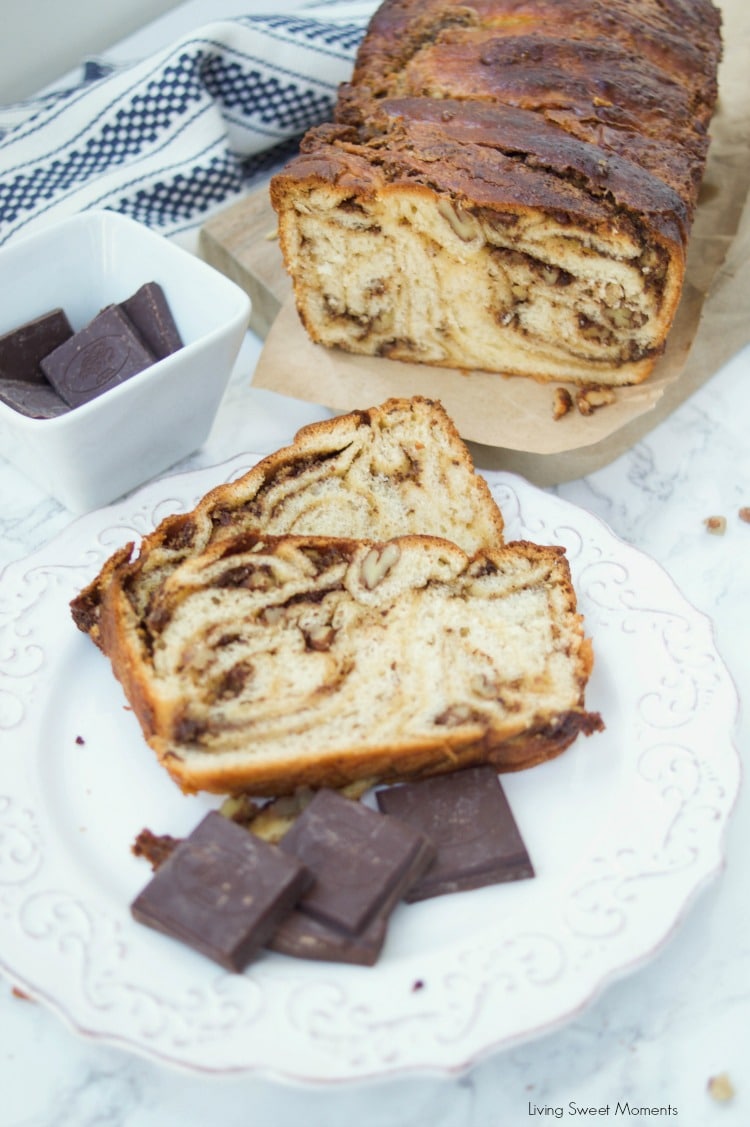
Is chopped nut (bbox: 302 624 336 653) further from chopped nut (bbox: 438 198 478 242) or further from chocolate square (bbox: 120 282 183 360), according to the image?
chopped nut (bbox: 438 198 478 242)

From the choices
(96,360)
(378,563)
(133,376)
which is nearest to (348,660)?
(378,563)

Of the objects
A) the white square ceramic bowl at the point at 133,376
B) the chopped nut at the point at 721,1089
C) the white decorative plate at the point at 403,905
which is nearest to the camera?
the white decorative plate at the point at 403,905

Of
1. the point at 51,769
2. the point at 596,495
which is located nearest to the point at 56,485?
the point at 51,769

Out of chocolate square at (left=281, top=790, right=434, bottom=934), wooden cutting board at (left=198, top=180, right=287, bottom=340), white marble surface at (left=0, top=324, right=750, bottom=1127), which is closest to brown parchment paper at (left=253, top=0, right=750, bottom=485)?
wooden cutting board at (left=198, top=180, right=287, bottom=340)

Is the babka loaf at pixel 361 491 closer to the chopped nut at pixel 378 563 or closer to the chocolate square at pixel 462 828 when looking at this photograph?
the chopped nut at pixel 378 563

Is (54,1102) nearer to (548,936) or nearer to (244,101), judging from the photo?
(548,936)

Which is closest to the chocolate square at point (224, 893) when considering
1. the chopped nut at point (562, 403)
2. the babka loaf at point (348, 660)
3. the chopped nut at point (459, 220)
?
the babka loaf at point (348, 660)

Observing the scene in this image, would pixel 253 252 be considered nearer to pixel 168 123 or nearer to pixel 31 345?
pixel 168 123
